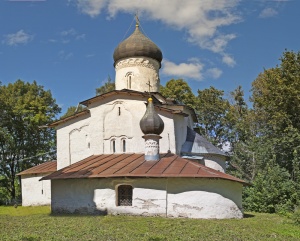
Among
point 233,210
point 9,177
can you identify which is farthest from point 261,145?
point 9,177

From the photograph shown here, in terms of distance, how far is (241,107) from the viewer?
1382 inches

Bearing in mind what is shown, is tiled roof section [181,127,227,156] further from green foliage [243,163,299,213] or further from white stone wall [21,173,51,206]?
white stone wall [21,173,51,206]

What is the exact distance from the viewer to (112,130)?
63.1 ft

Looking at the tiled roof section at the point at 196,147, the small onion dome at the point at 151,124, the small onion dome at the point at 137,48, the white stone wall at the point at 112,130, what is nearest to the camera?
the small onion dome at the point at 151,124

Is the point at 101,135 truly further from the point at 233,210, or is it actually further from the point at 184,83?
the point at 184,83

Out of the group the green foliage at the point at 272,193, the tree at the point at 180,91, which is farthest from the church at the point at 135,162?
the tree at the point at 180,91

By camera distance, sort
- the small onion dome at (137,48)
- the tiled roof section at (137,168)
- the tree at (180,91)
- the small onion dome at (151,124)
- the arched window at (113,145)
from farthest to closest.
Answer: the tree at (180,91) → the small onion dome at (137,48) → the arched window at (113,145) → the small onion dome at (151,124) → the tiled roof section at (137,168)

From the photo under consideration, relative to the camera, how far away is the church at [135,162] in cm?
1434

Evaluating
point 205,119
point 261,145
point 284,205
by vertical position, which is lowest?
point 284,205

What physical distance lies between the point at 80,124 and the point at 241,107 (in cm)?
1914

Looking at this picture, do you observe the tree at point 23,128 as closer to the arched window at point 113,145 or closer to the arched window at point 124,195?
the arched window at point 113,145

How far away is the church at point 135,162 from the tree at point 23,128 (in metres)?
8.60

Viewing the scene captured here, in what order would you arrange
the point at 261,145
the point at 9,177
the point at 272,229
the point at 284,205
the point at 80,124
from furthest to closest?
the point at 9,177 → the point at 261,145 → the point at 80,124 → the point at 284,205 → the point at 272,229

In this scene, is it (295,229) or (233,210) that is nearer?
(295,229)
